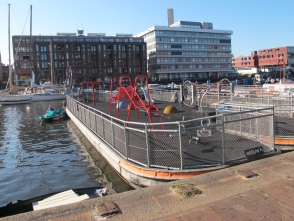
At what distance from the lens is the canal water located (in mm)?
9945

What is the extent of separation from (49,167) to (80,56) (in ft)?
336

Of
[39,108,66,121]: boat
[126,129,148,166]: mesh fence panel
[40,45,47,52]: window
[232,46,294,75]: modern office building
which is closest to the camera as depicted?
[126,129,148,166]: mesh fence panel

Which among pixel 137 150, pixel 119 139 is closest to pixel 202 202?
pixel 137 150

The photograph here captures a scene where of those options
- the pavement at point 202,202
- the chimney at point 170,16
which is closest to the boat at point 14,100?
the pavement at point 202,202

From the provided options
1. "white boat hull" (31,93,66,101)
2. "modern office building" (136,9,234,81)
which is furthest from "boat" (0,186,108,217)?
"modern office building" (136,9,234,81)

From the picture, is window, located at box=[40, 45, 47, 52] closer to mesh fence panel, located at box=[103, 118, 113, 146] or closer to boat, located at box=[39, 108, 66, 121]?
boat, located at box=[39, 108, 66, 121]

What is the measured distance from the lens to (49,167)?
12.5 m

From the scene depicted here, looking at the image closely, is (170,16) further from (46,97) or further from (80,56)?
(46,97)

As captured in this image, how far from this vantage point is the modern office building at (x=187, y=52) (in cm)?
12350

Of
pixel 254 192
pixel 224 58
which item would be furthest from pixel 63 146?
pixel 224 58

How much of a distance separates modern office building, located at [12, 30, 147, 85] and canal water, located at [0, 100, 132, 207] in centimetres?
8302

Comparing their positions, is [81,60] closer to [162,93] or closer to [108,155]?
[162,93]

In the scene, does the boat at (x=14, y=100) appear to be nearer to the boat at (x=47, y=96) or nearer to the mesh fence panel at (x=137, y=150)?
the boat at (x=47, y=96)

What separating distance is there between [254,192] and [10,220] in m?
4.75
